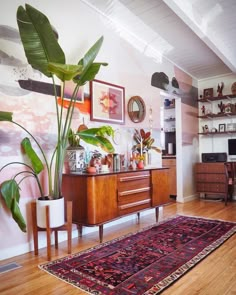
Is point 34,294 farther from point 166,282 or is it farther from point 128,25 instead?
point 128,25

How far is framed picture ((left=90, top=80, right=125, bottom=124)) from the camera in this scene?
3467mm

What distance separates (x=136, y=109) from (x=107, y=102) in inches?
29.1

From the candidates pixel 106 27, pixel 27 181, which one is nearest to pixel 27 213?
pixel 27 181

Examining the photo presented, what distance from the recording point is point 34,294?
182 centimetres

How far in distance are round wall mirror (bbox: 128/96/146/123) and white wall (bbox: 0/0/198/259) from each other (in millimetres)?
86

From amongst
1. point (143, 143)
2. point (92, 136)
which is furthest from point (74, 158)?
point (143, 143)

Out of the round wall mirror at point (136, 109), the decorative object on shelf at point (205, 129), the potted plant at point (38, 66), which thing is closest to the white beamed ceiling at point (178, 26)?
the round wall mirror at point (136, 109)

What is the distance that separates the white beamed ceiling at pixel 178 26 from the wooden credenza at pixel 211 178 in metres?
2.10

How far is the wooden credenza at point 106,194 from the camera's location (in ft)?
8.97

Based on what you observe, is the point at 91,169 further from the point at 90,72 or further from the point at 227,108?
the point at 227,108

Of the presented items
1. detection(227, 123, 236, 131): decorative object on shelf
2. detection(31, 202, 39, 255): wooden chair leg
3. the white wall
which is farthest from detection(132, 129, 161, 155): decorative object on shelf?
detection(227, 123, 236, 131): decorative object on shelf

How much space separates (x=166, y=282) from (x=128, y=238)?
1.10 metres

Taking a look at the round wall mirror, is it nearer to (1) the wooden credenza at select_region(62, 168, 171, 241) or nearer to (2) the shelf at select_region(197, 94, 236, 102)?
(1) the wooden credenza at select_region(62, 168, 171, 241)

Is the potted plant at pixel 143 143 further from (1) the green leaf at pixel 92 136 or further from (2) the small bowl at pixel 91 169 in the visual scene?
(1) the green leaf at pixel 92 136
